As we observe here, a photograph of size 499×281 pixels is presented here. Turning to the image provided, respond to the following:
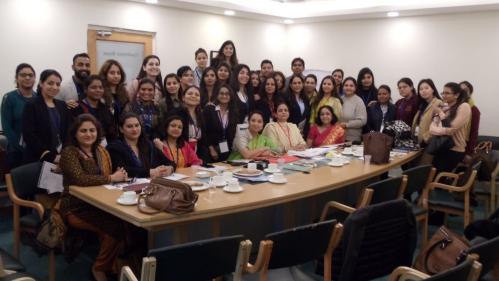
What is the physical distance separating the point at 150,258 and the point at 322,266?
3.76ft

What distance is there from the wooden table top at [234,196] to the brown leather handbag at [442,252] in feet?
2.92

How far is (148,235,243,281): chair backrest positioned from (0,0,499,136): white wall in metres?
4.51

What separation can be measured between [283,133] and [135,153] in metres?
1.87

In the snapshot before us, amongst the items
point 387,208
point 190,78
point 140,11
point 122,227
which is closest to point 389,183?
point 387,208

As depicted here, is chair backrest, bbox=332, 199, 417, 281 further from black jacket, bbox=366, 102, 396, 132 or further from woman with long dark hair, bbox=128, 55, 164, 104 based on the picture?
black jacket, bbox=366, 102, 396, 132

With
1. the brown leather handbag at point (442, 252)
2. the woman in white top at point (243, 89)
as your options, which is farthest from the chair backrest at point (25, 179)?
the brown leather handbag at point (442, 252)

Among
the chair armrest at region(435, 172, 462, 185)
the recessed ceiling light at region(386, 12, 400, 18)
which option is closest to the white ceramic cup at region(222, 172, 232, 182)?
the chair armrest at region(435, 172, 462, 185)

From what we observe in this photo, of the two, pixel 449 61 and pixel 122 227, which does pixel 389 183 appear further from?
pixel 449 61

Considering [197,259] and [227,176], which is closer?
[197,259]

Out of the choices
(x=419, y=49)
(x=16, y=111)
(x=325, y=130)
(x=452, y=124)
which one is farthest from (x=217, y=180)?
(x=419, y=49)

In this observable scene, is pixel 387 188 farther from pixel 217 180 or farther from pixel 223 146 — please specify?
pixel 223 146

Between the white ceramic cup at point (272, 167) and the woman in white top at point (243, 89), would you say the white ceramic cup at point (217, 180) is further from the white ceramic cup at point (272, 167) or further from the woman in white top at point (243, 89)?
the woman in white top at point (243, 89)

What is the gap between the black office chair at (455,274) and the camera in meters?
1.59

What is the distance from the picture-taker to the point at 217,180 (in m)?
3.06
